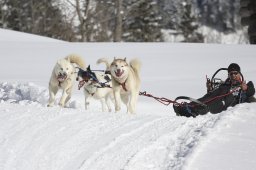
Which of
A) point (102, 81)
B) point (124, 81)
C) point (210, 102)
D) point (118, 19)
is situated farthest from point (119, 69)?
point (118, 19)

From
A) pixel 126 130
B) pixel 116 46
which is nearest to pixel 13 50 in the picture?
pixel 116 46

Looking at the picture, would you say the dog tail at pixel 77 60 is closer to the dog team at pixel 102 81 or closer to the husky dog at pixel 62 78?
the dog team at pixel 102 81

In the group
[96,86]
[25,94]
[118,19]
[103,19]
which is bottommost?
[25,94]

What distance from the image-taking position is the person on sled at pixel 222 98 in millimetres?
6500

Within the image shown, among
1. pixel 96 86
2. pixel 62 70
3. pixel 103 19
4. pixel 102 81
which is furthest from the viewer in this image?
pixel 103 19

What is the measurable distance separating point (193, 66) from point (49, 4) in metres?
22.7

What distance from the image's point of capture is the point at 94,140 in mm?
4754

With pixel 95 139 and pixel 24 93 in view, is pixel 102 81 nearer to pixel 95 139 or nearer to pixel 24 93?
pixel 24 93

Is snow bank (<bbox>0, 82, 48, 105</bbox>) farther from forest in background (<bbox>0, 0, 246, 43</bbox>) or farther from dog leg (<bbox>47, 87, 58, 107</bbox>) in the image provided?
forest in background (<bbox>0, 0, 246, 43</bbox>)

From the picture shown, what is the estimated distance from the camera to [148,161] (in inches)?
164

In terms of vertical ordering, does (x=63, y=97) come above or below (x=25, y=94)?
above

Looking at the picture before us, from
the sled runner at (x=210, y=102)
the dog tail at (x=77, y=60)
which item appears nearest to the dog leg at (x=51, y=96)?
the dog tail at (x=77, y=60)

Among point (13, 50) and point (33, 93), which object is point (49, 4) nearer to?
point (13, 50)

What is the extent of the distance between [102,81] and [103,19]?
2015 centimetres
